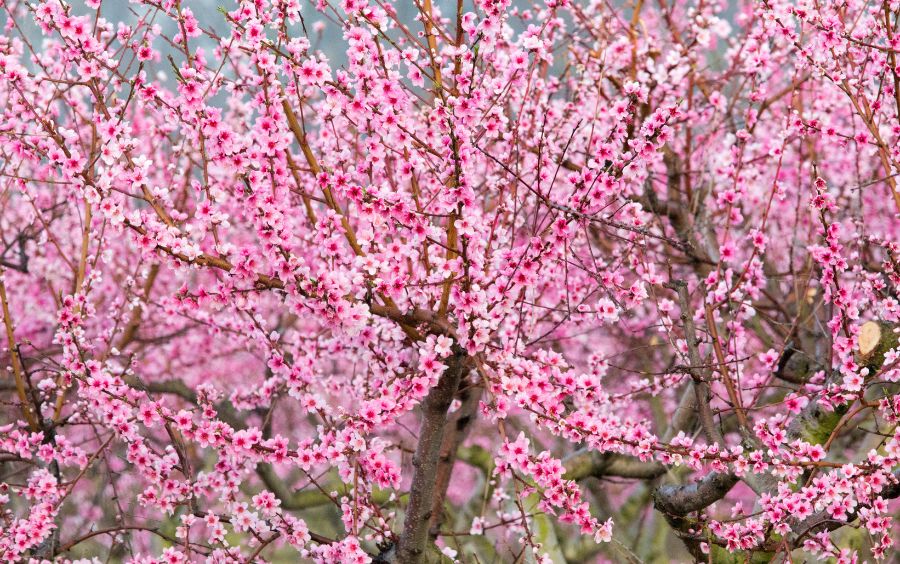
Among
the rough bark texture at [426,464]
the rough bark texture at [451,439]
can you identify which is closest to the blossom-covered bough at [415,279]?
the rough bark texture at [426,464]

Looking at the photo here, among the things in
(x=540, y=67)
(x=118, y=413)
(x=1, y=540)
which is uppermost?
(x=540, y=67)

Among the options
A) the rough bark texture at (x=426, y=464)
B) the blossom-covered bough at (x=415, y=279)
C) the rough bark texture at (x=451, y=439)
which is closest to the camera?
the blossom-covered bough at (x=415, y=279)

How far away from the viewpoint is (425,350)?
3.78 meters

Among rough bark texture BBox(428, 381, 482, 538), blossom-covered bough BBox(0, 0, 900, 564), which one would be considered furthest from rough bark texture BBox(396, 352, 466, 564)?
rough bark texture BBox(428, 381, 482, 538)

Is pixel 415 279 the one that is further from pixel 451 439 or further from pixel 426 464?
pixel 451 439

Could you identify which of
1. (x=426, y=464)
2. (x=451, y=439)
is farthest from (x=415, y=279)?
(x=451, y=439)

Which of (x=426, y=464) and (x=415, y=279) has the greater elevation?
(x=415, y=279)

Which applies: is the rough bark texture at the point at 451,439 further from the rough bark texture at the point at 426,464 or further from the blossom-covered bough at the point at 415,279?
the rough bark texture at the point at 426,464

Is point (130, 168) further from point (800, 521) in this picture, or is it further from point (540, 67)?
point (540, 67)

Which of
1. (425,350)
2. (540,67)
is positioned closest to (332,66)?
(425,350)

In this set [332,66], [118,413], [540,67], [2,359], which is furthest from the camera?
[2,359]

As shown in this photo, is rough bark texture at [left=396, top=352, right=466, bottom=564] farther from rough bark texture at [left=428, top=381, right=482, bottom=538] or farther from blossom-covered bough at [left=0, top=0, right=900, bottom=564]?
rough bark texture at [left=428, top=381, right=482, bottom=538]

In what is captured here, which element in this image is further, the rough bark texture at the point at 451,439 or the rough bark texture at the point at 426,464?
the rough bark texture at the point at 451,439

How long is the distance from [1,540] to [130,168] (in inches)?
103
